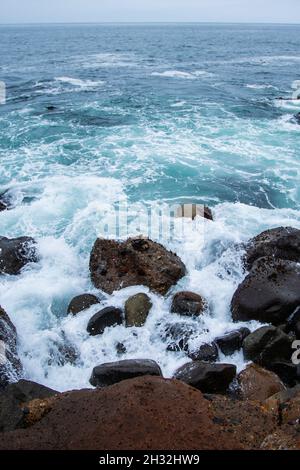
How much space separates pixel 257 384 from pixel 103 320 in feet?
10.0

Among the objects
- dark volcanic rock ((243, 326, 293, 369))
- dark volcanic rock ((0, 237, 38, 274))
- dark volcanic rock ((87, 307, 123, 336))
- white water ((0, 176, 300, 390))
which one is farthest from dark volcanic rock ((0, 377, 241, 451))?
dark volcanic rock ((0, 237, 38, 274))

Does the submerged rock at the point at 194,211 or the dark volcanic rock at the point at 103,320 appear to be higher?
the submerged rock at the point at 194,211

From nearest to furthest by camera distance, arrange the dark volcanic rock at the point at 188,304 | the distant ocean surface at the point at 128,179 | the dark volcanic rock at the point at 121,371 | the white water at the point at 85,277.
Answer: the dark volcanic rock at the point at 121,371, the white water at the point at 85,277, the distant ocean surface at the point at 128,179, the dark volcanic rock at the point at 188,304

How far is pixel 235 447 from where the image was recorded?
4141mm

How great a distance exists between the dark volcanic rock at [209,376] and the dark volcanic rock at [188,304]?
174 centimetres

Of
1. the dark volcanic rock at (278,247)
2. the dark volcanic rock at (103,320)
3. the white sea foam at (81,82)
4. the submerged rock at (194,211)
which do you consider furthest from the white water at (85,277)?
the white sea foam at (81,82)

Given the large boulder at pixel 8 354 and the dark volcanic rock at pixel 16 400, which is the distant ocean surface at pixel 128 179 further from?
the dark volcanic rock at pixel 16 400

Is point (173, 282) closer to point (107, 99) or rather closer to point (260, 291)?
point (260, 291)

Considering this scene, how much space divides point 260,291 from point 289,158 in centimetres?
937

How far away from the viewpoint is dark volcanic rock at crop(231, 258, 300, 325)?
295 inches

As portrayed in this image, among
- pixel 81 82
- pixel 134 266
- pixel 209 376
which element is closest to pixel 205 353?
pixel 209 376

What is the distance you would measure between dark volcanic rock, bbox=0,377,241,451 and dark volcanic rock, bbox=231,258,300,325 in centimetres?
303

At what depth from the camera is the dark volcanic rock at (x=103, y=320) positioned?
7680 mm

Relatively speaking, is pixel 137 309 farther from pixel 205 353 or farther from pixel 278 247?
pixel 278 247
